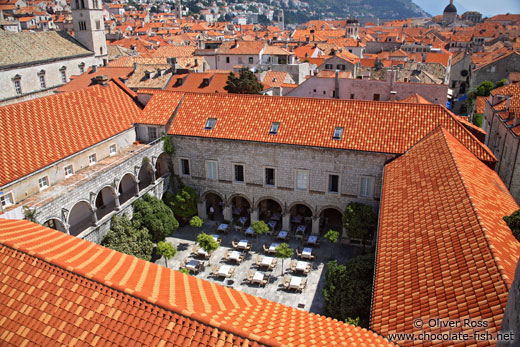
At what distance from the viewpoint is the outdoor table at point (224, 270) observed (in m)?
26.1

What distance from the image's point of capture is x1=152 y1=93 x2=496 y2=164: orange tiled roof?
86.6ft

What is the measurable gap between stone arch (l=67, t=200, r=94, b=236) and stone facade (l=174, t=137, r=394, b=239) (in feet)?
25.4

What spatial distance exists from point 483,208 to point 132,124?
25294 millimetres

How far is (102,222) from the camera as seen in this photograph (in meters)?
25.1

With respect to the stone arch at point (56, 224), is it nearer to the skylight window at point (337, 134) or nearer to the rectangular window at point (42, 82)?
the skylight window at point (337, 134)

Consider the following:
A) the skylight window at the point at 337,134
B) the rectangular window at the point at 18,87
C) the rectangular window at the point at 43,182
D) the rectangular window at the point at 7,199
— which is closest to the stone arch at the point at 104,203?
the rectangular window at the point at 43,182

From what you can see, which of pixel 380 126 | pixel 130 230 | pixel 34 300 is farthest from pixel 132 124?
A: pixel 34 300

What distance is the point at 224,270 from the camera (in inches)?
1038

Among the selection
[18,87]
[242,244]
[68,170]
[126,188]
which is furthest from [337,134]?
[18,87]

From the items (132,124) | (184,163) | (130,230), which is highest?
(132,124)

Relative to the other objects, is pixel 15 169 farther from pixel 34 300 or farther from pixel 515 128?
pixel 515 128

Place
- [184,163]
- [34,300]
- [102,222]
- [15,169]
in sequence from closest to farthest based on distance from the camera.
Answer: [34,300] → [15,169] → [102,222] → [184,163]

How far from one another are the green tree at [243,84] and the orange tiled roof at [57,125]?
1327cm

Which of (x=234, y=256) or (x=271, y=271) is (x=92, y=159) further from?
(x=271, y=271)
